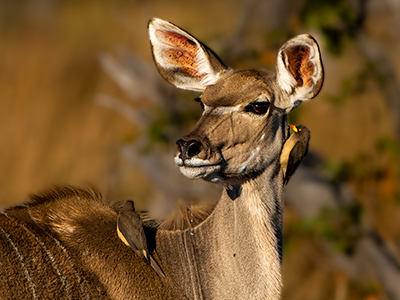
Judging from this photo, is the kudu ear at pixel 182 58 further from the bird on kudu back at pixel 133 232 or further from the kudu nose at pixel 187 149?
the bird on kudu back at pixel 133 232

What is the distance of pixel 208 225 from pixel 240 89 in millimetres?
685

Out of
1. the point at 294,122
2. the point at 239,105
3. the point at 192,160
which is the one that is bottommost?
the point at 294,122

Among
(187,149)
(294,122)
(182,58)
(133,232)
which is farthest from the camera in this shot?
(294,122)

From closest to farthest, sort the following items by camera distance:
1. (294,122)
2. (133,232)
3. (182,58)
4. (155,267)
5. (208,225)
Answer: (133,232) < (155,267) < (208,225) < (182,58) < (294,122)

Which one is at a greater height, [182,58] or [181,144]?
[182,58]

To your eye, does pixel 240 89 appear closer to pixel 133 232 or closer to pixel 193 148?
pixel 193 148

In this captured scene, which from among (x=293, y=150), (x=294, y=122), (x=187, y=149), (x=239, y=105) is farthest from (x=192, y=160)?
(x=294, y=122)

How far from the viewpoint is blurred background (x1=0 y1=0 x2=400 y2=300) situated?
6.95 meters

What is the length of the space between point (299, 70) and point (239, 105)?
429 millimetres

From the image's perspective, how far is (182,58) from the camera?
3.75 metres

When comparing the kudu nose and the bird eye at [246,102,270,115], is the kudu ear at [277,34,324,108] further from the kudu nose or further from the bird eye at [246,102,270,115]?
the kudu nose

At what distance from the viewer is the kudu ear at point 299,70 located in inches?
134

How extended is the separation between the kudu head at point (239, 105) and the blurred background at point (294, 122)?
603mm

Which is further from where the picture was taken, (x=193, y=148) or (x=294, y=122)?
(x=294, y=122)
